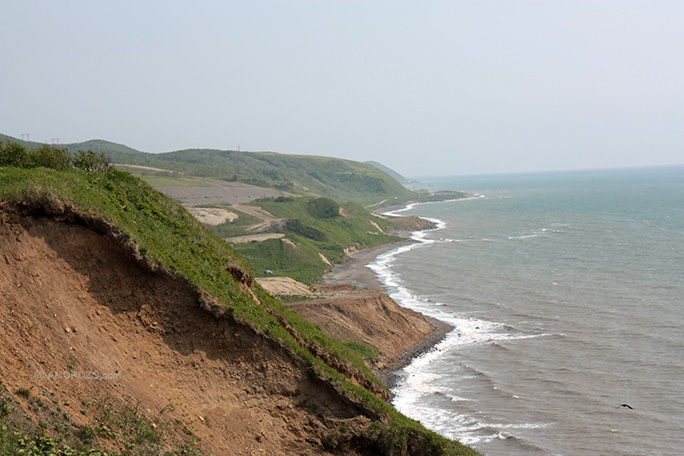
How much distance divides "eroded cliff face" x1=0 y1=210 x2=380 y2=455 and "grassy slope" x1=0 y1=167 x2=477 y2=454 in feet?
1.37

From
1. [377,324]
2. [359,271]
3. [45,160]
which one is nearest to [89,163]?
[45,160]

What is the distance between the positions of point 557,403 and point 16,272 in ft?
80.6

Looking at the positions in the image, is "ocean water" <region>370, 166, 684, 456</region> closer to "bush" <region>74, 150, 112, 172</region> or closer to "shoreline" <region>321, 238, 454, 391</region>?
"shoreline" <region>321, 238, 454, 391</region>

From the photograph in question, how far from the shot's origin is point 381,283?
2352 inches

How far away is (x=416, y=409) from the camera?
1085 inches

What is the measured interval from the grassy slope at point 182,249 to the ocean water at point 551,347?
365 inches

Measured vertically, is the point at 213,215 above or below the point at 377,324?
above

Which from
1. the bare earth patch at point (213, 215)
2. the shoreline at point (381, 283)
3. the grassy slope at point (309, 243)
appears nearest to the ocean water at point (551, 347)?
the shoreline at point (381, 283)

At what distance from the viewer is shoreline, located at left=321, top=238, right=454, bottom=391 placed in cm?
3369

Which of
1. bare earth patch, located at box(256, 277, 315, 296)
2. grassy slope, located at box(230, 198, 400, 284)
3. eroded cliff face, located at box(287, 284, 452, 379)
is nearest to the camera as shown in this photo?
eroded cliff face, located at box(287, 284, 452, 379)
